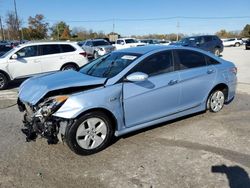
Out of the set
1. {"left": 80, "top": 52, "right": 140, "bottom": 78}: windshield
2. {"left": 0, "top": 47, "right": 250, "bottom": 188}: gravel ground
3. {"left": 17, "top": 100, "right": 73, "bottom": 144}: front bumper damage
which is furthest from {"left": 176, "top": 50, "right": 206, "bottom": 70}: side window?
{"left": 17, "top": 100, "right": 73, "bottom": 144}: front bumper damage

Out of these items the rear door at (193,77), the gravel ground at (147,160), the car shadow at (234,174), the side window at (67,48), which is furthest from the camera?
the side window at (67,48)

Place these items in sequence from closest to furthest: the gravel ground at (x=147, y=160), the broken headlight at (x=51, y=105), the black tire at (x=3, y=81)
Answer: the gravel ground at (x=147, y=160) < the broken headlight at (x=51, y=105) < the black tire at (x=3, y=81)

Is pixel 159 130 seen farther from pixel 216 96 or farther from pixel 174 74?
pixel 216 96

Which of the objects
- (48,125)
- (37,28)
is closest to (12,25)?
(37,28)

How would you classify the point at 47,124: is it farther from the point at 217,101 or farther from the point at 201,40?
the point at 201,40

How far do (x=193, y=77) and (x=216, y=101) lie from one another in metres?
1.11

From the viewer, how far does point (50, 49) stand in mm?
11484

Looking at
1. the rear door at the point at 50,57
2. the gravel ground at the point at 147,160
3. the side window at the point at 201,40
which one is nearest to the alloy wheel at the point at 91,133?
the gravel ground at the point at 147,160

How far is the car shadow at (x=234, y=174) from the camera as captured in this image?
11.7 feet

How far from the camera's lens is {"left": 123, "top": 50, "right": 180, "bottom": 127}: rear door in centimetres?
477

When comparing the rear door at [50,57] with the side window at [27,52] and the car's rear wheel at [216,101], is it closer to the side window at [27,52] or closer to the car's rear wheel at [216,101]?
the side window at [27,52]

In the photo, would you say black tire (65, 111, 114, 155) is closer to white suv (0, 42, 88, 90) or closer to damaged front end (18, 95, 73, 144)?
damaged front end (18, 95, 73, 144)

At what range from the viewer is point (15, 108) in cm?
747

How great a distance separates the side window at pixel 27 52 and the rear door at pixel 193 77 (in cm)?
714
